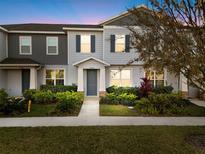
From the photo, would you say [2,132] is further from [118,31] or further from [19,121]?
[118,31]

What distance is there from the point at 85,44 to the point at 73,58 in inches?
65.9

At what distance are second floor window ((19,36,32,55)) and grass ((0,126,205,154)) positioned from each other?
39.7 ft

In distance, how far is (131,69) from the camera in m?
18.7

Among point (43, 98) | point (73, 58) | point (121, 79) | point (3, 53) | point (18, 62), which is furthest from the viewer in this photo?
point (121, 79)

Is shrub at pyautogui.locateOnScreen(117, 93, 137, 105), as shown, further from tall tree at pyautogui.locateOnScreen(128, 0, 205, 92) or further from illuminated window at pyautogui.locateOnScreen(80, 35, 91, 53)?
tall tree at pyautogui.locateOnScreen(128, 0, 205, 92)

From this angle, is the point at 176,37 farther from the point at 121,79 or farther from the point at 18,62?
the point at 18,62

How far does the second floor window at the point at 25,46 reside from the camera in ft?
61.5

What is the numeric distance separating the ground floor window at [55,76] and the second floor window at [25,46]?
2.50 m

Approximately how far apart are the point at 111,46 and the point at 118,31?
1.45 metres

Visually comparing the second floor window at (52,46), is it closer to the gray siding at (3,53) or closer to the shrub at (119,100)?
the gray siding at (3,53)

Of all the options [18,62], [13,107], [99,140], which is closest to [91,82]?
[18,62]

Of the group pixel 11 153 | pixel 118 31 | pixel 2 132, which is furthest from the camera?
pixel 118 31

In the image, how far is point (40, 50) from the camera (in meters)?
19.0

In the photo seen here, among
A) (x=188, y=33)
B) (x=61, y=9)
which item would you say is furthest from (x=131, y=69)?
(x=188, y=33)
